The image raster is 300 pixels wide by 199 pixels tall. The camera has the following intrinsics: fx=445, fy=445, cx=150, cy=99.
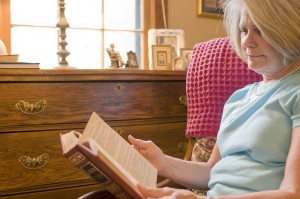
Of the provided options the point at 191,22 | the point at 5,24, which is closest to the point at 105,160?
Result: the point at 5,24

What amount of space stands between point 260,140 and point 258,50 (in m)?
0.22

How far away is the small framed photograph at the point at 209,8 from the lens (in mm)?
2713

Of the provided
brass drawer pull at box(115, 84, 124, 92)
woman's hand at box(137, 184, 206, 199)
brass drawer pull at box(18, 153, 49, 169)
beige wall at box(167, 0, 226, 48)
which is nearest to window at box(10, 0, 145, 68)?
beige wall at box(167, 0, 226, 48)

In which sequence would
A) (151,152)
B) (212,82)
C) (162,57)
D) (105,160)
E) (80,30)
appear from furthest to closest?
(80,30) < (162,57) < (212,82) < (151,152) < (105,160)

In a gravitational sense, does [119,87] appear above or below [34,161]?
above

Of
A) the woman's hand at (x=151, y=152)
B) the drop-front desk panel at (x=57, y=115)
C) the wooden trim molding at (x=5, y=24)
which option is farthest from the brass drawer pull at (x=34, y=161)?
the wooden trim molding at (x=5, y=24)

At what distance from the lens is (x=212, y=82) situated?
1584 millimetres

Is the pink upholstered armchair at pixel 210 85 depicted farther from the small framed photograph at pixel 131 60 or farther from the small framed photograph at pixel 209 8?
the small framed photograph at pixel 209 8

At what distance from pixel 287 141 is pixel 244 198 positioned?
195 mm

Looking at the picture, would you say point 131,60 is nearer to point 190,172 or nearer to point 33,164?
point 33,164

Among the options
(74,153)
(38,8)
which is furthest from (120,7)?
(74,153)

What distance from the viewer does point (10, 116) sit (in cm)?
159

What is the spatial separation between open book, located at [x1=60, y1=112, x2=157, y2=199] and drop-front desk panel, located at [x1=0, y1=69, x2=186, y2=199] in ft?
1.95

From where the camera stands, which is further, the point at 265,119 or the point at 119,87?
the point at 119,87
